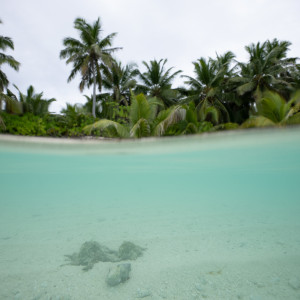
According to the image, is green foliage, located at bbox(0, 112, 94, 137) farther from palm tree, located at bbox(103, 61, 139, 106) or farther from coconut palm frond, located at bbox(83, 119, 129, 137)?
palm tree, located at bbox(103, 61, 139, 106)

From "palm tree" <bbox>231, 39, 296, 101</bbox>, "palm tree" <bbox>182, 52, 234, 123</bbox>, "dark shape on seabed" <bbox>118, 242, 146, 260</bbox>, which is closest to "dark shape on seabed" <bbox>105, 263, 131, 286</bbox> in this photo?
"dark shape on seabed" <bbox>118, 242, 146, 260</bbox>

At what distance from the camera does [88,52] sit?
22734 millimetres

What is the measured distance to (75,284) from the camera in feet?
11.2

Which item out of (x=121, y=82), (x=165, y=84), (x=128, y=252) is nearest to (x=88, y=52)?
(x=121, y=82)

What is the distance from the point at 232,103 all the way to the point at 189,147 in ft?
59.5

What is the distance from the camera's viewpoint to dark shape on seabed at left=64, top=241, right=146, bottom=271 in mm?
3957

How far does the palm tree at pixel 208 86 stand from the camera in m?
21.3

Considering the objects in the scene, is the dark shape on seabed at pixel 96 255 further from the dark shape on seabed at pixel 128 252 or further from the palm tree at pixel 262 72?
the palm tree at pixel 262 72

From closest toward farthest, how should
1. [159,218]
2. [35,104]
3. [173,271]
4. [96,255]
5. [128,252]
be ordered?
1. [173,271]
2. [96,255]
3. [128,252]
4. [159,218]
5. [35,104]

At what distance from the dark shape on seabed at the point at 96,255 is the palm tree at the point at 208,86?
17.5 meters

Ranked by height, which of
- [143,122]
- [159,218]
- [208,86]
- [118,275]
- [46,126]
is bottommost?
[159,218]

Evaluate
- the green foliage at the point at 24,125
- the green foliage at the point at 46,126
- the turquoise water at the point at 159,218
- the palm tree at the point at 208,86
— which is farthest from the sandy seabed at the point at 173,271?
the palm tree at the point at 208,86

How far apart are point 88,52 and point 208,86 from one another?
39.4 feet

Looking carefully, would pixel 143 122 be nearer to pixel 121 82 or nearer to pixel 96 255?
pixel 96 255
